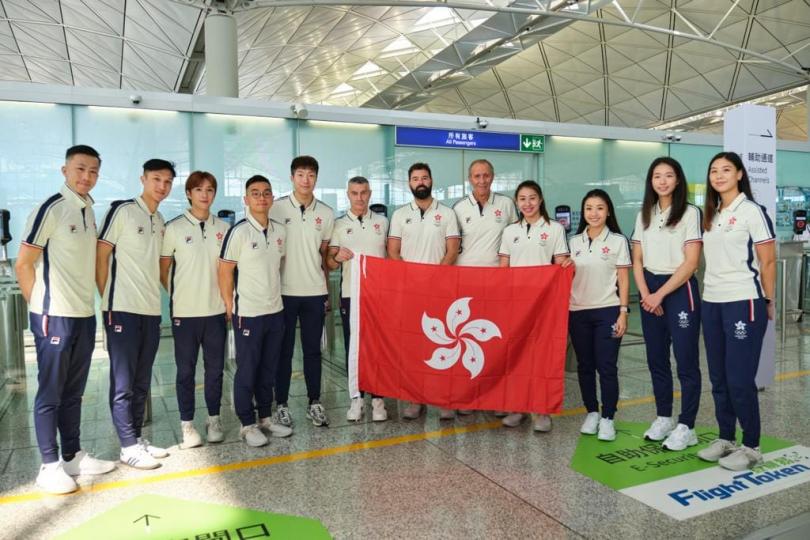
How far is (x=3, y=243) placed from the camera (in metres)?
6.83

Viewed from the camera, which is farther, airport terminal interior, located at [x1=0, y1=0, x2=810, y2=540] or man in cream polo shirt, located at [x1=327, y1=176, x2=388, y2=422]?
man in cream polo shirt, located at [x1=327, y1=176, x2=388, y2=422]

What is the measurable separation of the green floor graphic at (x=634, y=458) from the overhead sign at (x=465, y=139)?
5724 millimetres

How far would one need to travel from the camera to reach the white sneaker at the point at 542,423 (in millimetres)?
4371

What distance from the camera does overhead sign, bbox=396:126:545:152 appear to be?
8.86 metres

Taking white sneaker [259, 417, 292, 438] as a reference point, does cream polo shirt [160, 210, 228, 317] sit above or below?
above

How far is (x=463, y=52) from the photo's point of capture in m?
18.2

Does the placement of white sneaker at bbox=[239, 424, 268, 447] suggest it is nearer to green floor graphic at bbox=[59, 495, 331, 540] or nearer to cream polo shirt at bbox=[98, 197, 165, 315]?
green floor graphic at bbox=[59, 495, 331, 540]

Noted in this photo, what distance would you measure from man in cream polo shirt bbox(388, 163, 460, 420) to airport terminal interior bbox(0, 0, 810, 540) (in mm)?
1329

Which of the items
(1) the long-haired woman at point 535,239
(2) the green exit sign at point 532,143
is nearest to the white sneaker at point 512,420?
(1) the long-haired woman at point 535,239

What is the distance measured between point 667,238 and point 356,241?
2353 millimetres

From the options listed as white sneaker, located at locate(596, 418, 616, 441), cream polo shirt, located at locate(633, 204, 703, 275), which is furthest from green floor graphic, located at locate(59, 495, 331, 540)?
cream polo shirt, located at locate(633, 204, 703, 275)

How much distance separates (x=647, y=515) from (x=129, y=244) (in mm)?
3468

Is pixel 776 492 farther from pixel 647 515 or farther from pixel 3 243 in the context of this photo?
pixel 3 243

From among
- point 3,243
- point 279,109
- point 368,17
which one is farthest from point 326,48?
point 3,243
